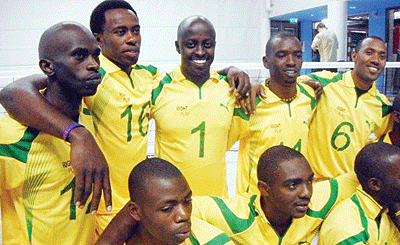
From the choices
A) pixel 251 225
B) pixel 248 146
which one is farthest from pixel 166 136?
pixel 251 225

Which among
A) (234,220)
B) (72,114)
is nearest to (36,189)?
(72,114)

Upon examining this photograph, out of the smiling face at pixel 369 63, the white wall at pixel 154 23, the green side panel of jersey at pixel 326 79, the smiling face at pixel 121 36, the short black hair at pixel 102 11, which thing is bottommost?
the green side panel of jersey at pixel 326 79

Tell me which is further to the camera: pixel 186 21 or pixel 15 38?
pixel 15 38

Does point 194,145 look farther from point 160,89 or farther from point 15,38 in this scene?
point 15,38

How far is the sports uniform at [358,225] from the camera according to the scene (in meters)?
1.96

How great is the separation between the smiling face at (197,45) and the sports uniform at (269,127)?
350 millimetres

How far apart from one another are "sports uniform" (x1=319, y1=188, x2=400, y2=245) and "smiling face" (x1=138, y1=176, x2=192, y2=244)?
74 centimetres

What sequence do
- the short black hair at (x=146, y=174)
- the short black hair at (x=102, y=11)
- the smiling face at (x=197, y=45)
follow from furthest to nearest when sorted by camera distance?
the smiling face at (x=197, y=45) → the short black hair at (x=102, y=11) → the short black hair at (x=146, y=174)

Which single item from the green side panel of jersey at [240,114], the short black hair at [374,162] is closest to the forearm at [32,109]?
the green side panel of jersey at [240,114]

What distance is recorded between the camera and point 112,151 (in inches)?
84.8

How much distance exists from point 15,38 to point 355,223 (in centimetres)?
965

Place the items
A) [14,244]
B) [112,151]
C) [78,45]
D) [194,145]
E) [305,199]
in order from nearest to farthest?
1. [78,45]
2. [14,244]
3. [305,199]
4. [112,151]
5. [194,145]

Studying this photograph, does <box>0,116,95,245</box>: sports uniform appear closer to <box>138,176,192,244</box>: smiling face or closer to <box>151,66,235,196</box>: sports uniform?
<box>138,176,192,244</box>: smiling face

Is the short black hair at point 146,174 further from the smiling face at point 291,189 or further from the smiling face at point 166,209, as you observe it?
the smiling face at point 291,189
